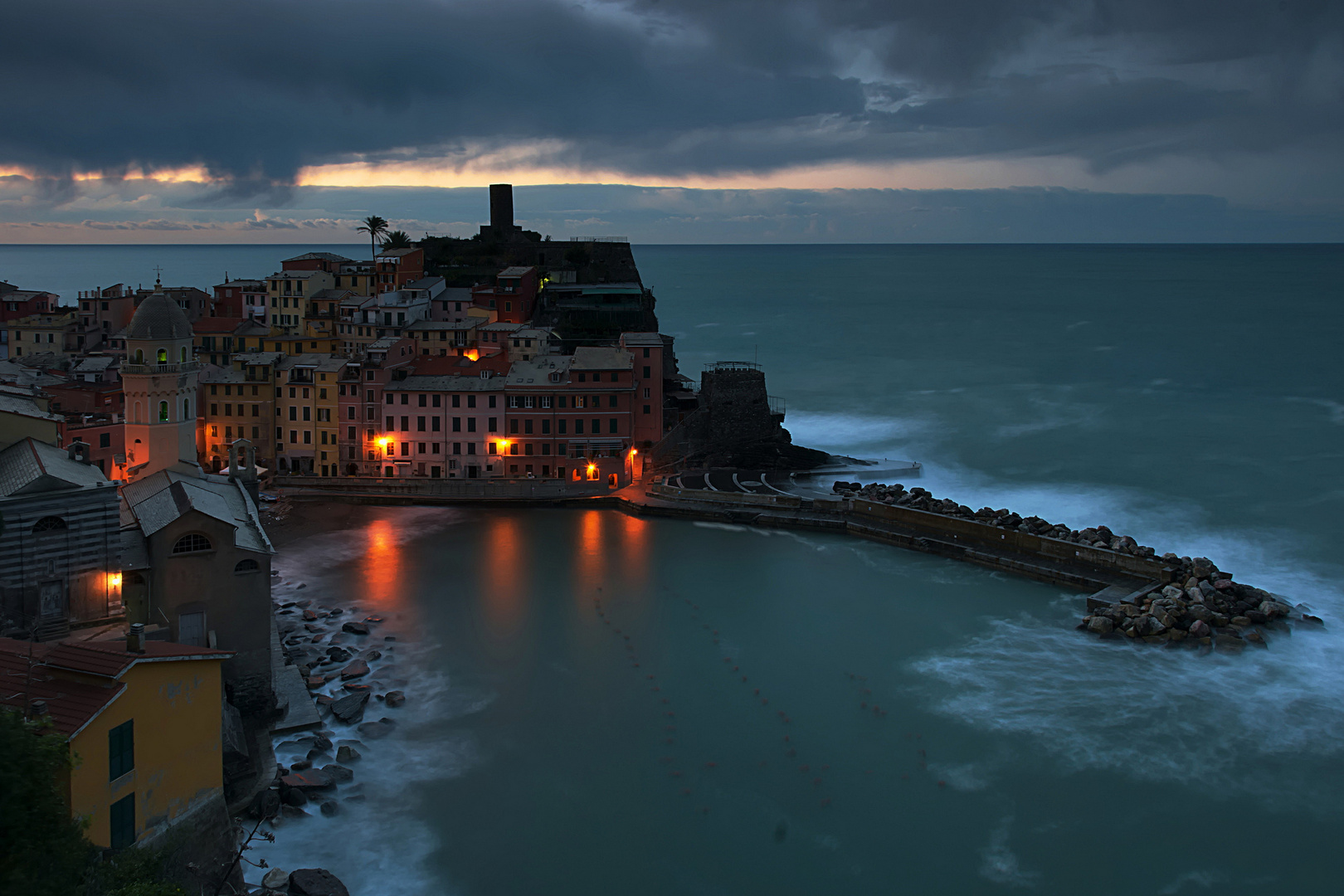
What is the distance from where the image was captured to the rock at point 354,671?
22.5 meters

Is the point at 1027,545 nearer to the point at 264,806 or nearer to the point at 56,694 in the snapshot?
the point at 264,806

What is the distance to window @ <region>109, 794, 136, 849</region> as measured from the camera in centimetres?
1240

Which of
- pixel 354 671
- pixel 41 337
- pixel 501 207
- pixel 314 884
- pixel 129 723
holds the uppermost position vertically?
pixel 501 207

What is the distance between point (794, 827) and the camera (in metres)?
17.7

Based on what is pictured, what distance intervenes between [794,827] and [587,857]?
3515 mm

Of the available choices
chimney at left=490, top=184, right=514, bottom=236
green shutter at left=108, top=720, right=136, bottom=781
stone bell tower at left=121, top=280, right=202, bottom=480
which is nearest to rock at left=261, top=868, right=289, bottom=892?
green shutter at left=108, top=720, right=136, bottom=781

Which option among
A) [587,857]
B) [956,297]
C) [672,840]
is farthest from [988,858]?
[956,297]

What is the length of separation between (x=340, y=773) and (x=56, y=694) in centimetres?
Answer: 682

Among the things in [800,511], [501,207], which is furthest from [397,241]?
[800,511]

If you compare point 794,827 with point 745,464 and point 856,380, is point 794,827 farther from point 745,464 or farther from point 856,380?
point 856,380

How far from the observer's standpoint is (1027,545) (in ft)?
103

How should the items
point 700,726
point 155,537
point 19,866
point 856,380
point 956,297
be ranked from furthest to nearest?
1. point 956,297
2. point 856,380
3. point 700,726
4. point 155,537
5. point 19,866

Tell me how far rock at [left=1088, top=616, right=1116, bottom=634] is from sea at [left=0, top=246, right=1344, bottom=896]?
0.66m

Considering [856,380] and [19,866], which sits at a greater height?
[856,380]
